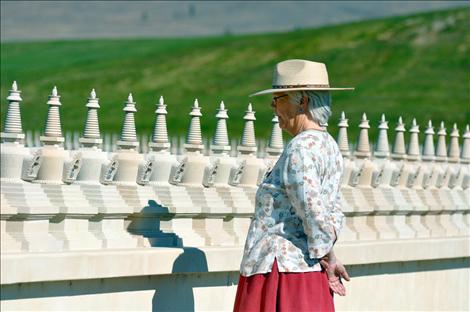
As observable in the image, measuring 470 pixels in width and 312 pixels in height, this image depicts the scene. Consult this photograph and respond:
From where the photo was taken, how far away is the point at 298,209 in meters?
10.1

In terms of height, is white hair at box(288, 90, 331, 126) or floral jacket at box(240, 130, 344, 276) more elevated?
white hair at box(288, 90, 331, 126)

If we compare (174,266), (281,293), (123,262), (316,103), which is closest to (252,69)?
(174,266)

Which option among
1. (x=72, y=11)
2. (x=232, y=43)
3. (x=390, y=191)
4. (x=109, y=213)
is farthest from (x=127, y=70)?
(x=109, y=213)

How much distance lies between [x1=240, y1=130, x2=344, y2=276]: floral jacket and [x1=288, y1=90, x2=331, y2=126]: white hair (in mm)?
113

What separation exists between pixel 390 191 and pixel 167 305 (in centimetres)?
595

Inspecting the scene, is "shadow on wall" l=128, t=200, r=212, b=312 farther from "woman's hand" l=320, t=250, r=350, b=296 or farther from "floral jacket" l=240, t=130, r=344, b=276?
"woman's hand" l=320, t=250, r=350, b=296

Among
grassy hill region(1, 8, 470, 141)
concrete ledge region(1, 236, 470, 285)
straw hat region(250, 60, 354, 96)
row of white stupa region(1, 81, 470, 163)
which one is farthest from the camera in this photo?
grassy hill region(1, 8, 470, 141)

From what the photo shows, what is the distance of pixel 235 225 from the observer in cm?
1306

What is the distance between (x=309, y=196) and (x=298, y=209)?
124 millimetres

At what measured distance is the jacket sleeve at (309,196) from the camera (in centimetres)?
1007

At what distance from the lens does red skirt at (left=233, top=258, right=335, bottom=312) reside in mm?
10172

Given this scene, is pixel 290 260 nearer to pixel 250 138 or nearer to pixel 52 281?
pixel 52 281

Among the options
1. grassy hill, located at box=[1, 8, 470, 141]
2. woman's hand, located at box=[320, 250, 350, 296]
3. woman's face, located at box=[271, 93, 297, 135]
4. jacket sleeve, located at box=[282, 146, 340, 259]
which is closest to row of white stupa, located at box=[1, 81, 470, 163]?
woman's face, located at box=[271, 93, 297, 135]

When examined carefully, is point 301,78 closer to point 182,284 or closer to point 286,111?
point 286,111
